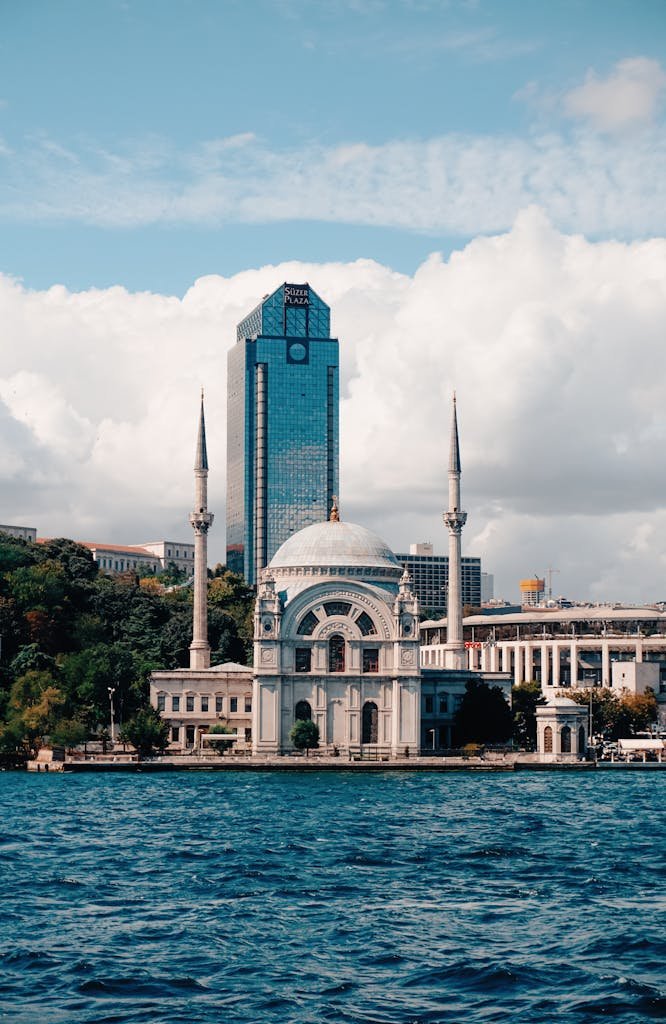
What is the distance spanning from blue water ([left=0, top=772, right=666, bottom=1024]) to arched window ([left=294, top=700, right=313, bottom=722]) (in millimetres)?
31996

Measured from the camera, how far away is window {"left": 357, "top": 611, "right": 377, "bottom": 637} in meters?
103

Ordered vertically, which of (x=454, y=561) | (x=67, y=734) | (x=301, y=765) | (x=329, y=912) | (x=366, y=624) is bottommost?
(x=329, y=912)

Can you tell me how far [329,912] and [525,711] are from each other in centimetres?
7535

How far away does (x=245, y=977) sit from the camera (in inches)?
1284

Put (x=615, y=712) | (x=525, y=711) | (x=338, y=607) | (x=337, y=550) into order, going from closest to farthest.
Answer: (x=338, y=607) < (x=337, y=550) < (x=525, y=711) < (x=615, y=712)

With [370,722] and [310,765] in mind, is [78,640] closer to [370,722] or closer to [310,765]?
[370,722]

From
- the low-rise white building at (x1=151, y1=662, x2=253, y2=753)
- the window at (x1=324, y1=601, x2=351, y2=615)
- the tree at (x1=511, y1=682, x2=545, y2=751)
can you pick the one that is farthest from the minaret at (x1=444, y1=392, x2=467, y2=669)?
the low-rise white building at (x1=151, y1=662, x2=253, y2=753)

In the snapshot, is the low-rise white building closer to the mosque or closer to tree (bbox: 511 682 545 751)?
the mosque

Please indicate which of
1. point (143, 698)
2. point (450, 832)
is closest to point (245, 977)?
point (450, 832)

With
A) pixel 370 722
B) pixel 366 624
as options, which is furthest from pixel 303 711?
pixel 366 624

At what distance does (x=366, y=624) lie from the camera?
10300 centimetres

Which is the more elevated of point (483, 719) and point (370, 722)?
point (483, 719)

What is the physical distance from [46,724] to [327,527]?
84.8ft

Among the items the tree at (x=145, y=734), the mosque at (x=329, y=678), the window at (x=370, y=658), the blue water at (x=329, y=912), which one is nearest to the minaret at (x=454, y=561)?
the mosque at (x=329, y=678)
